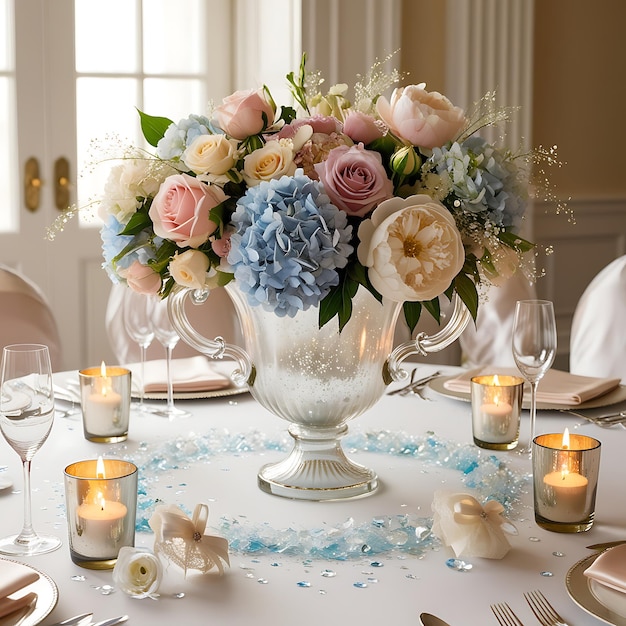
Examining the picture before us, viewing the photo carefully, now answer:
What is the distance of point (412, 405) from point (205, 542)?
867mm

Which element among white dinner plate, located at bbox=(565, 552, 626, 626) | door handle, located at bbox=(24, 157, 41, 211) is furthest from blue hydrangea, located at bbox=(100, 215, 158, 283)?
door handle, located at bbox=(24, 157, 41, 211)

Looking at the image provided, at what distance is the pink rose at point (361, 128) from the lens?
52.0 inches

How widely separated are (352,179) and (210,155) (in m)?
0.18

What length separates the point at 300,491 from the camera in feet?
4.43

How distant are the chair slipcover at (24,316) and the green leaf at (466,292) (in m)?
1.31

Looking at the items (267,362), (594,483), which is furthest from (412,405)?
(594,483)

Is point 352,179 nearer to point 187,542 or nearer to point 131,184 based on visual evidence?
point 131,184

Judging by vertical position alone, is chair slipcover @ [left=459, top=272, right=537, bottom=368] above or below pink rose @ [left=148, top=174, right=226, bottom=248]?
below

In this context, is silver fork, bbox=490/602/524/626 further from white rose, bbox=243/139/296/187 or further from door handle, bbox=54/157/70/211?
door handle, bbox=54/157/70/211

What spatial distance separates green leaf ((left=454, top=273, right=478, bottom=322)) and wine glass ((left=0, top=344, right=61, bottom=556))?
0.54 m

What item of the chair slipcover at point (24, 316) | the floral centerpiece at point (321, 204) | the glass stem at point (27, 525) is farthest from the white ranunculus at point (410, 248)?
the chair slipcover at point (24, 316)

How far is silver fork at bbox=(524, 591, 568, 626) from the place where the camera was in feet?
3.19

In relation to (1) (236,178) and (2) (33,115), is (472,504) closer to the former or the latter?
(1) (236,178)

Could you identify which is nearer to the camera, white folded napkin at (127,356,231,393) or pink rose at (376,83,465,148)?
pink rose at (376,83,465,148)
